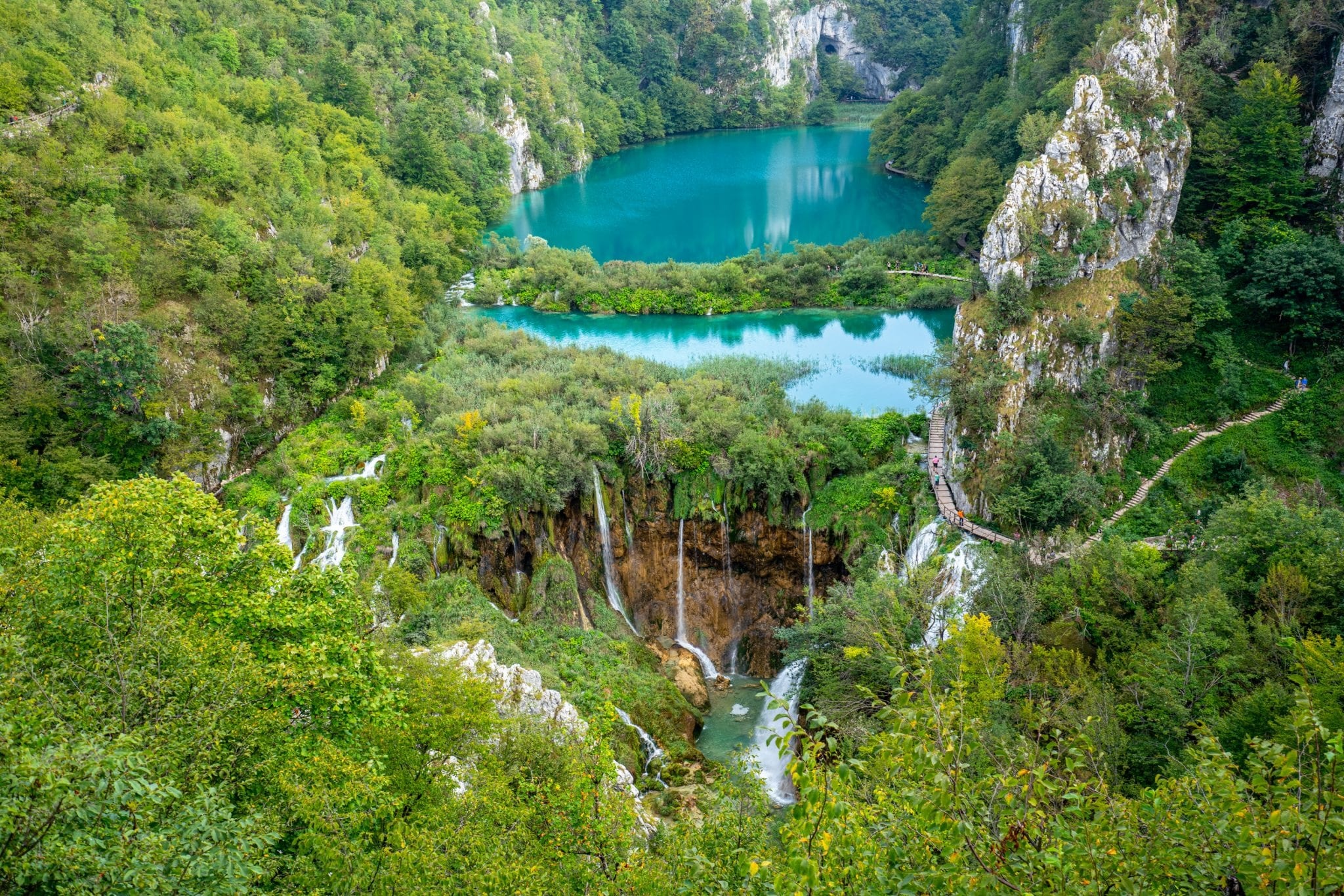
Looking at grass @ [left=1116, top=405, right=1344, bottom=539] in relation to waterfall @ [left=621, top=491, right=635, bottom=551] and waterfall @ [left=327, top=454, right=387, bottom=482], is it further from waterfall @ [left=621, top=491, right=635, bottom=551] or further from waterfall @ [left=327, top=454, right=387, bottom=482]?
waterfall @ [left=327, top=454, right=387, bottom=482]

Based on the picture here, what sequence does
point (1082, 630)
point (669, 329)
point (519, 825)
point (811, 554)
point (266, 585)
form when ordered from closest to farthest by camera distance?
point (519, 825), point (266, 585), point (1082, 630), point (811, 554), point (669, 329)

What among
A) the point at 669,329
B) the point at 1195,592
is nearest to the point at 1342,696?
the point at 1195,592

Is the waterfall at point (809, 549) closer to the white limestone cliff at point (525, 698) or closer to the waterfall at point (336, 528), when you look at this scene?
the white limestone cliff at point (525, 698)

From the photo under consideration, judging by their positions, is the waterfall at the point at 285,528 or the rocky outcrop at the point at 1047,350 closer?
the waterfall at the point at 285,528

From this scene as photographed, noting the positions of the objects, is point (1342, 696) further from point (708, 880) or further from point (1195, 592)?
point (708, 880)

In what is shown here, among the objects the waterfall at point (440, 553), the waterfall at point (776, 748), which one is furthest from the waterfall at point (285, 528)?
the waterfall at point (776, 748)
